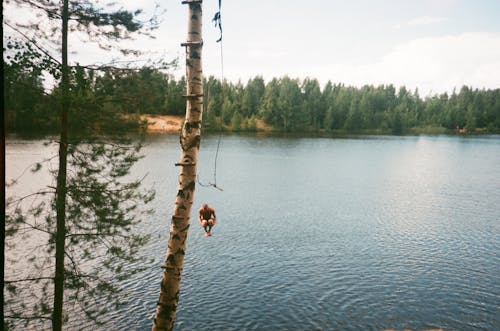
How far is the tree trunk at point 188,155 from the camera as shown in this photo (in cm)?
557

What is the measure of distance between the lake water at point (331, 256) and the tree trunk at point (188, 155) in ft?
43.9

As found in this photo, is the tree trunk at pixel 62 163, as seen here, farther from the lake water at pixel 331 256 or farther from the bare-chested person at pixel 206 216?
the bare-chested person at pixel 206 216

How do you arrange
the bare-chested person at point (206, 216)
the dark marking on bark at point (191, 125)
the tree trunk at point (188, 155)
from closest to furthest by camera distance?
1. the tree trunk at point (188, 155)
2. the dark marking on bark at point (191, 125)
3. the bare-chested person at point (206, 216)

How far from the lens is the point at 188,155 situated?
19.2 feet

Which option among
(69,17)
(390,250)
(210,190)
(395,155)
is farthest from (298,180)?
(69,17)

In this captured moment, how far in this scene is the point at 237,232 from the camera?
3281 cm

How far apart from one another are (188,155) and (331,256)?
24.4 metres

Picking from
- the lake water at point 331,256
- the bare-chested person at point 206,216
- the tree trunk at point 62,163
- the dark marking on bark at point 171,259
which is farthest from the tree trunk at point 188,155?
the lake water at point 331,256

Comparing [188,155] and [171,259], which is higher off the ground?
[188,155]

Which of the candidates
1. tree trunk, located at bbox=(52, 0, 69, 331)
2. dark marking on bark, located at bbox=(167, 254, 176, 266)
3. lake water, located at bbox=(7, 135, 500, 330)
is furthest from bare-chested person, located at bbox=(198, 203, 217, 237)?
dark marking on bark, located at bbox=(167, 254, 176, 266)

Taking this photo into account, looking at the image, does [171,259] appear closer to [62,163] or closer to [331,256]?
[62,163]

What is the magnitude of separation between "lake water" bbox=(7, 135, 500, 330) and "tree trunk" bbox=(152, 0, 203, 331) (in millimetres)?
13369

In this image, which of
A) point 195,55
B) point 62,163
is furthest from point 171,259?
point 62,163

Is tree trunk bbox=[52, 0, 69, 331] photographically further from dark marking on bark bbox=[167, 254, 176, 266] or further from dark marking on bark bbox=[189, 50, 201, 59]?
dark marking on bark bbox=[167, 254, 176, 266]
